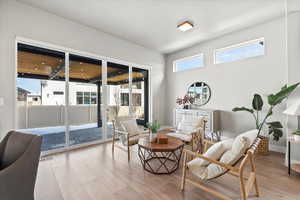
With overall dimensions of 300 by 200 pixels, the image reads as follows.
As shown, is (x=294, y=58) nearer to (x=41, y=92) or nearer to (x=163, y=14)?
(x=163, y=14)

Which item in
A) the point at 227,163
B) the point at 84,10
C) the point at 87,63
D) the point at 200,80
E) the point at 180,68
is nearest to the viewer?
the point at 227,163

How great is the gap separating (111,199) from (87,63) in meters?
3.50

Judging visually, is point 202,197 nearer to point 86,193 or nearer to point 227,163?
point 227,163

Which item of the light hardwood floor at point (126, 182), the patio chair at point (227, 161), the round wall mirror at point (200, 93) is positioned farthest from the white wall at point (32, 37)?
the patio chair at point (227, 161)

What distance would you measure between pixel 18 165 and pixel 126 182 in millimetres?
1365

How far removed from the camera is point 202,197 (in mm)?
1790

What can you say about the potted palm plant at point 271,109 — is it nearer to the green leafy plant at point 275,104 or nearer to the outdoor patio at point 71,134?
the green leafy plant at point 275,104

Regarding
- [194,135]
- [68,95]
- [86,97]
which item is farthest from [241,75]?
[68,95]

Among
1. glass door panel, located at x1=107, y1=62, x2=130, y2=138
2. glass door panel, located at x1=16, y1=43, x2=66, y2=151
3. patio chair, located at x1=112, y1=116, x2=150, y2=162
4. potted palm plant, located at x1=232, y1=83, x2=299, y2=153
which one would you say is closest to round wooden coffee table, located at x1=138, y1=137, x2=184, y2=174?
patio chair, located at x1=112, y1=116, x2=150, y2=162

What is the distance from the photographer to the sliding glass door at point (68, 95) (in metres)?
3.14

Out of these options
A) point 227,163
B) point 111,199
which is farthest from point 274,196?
point 111,199

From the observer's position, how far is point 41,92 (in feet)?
11.1

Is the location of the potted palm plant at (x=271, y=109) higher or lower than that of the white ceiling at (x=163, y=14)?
lower

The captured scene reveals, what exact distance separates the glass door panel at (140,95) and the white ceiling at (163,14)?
1496 mm
